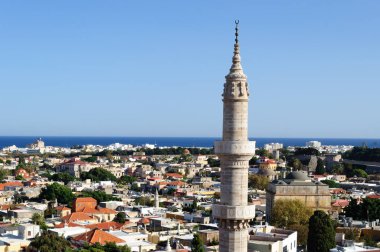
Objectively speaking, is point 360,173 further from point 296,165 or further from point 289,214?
point 289,214

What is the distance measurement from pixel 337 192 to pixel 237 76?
4412 cm

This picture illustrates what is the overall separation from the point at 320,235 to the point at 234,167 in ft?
53.8

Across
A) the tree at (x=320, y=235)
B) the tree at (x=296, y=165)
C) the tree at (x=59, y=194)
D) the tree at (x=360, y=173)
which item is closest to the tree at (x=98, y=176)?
the tree at (x=59, y=194)

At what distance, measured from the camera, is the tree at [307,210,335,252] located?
2686cm

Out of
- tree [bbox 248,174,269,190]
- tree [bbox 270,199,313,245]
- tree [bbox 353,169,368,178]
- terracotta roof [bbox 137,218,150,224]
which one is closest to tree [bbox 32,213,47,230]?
terracotta roof [bbox 137,218,150,224]

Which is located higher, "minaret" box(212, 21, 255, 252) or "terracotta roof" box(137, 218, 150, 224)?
"minaret" box(212, 21, 255, 252)

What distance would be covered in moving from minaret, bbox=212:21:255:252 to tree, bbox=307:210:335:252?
15.9 m

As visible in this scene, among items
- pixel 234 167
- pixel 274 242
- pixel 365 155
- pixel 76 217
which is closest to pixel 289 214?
pixel 76 217

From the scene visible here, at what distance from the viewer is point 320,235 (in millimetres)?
27016

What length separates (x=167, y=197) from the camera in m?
53.5

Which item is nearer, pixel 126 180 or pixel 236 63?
pixel 236 63

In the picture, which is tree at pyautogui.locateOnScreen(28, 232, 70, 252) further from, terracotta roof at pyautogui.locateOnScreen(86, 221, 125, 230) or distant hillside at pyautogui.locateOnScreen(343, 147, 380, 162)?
distant hillside at pyautogui.locateOnScreen(343, 147, 380, 162)

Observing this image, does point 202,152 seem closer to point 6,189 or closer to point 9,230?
point 6,189

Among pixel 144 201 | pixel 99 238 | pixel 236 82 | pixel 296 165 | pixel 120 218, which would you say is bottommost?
pixel 144 201
